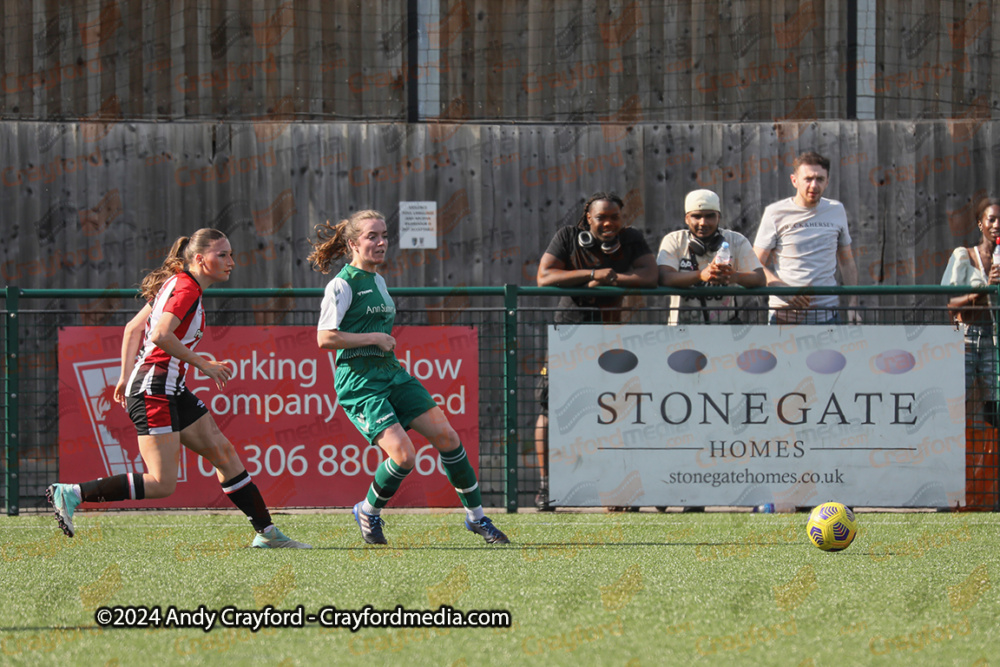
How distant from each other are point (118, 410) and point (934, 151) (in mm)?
8271

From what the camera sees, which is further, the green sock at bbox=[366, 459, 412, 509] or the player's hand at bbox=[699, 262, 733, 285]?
the player's hand at bbox=[699, 262, 733, 285]

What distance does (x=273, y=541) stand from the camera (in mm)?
6742

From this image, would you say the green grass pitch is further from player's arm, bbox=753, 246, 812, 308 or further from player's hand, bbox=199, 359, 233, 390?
player's arm, bbox=753, 246, 812, 308

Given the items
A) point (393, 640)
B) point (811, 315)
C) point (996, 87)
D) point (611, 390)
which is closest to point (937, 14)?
point (996, 87)

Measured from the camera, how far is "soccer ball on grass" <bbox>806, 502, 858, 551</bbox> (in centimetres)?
622

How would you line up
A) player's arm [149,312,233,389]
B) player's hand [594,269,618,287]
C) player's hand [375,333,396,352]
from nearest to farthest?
1. player's arm [149,312,233,389]
2. player's hand [375,333,396,352]
3. player's hand [594,269,618,287]

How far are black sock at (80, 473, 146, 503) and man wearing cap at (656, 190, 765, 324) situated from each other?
3.85m

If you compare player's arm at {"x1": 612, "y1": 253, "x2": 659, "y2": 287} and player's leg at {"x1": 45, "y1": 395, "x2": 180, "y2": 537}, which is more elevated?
player's arm at {"x1": 612, "y1": 253, "x2": 659, "y2": 287}

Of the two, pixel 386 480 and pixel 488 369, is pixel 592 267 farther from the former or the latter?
pixel 386 480

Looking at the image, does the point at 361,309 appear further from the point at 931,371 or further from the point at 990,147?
the point at 990,147

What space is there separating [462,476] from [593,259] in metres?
2.42

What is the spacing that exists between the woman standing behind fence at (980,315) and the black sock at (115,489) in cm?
546

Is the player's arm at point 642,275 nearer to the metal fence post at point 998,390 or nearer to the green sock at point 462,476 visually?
the green sock at point 462,476

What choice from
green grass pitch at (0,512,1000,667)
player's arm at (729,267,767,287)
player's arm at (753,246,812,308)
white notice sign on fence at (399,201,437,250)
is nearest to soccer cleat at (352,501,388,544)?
green grass pitch at (0,512,1000,667)
